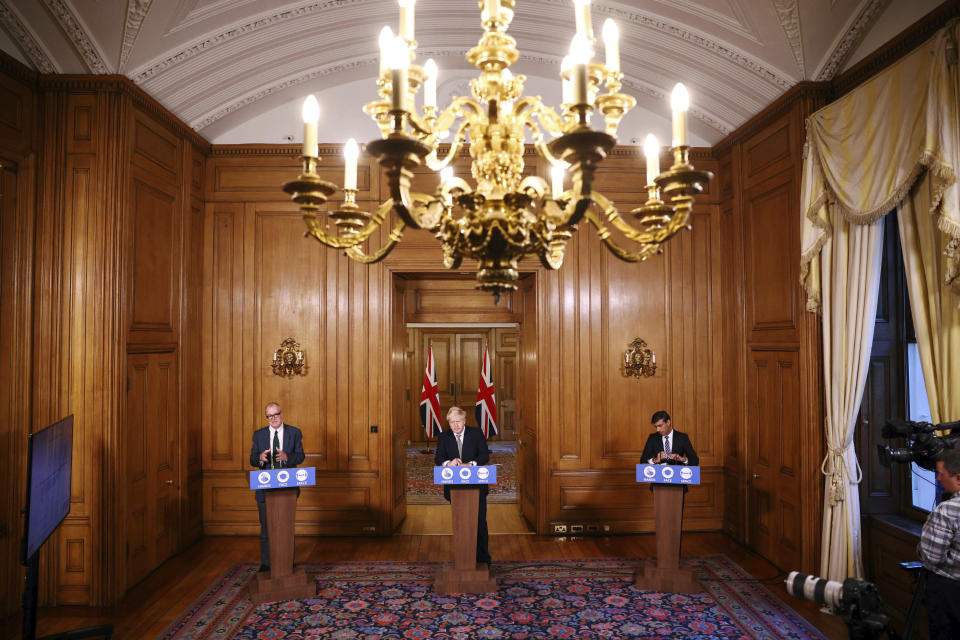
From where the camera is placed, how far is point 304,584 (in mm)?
4602

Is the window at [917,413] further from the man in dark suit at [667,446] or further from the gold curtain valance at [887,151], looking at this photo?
the man in dark suit at [667,446]

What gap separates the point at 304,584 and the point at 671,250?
15.6ft

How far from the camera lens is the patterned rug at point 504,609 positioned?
399 centimetres

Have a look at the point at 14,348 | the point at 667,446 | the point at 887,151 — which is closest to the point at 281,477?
the point at 14,348

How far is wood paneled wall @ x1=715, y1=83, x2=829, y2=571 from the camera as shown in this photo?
473 cm

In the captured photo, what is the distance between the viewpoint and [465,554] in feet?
15.6

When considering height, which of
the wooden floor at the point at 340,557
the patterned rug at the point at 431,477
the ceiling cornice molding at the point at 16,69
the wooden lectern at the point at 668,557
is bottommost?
the patterned rug at the point at 431,477

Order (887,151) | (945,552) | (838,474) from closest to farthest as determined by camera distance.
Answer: (945,552), (887,151), (838,474)

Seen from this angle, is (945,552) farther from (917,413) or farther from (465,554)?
(465,554)

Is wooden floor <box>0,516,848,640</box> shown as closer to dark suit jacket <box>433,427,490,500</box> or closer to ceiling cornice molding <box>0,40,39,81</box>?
dark suit jacket <box>433,427,490,500</box>

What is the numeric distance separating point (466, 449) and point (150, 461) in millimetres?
2764

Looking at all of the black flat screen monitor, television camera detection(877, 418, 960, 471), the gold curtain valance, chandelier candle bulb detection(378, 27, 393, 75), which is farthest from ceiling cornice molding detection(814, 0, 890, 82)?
the black flat screen monitor

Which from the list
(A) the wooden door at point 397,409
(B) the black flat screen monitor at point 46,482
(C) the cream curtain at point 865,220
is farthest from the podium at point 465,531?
(C) the cream curtain at point 865,220

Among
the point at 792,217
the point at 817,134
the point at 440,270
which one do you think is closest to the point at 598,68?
the point at 817,134
